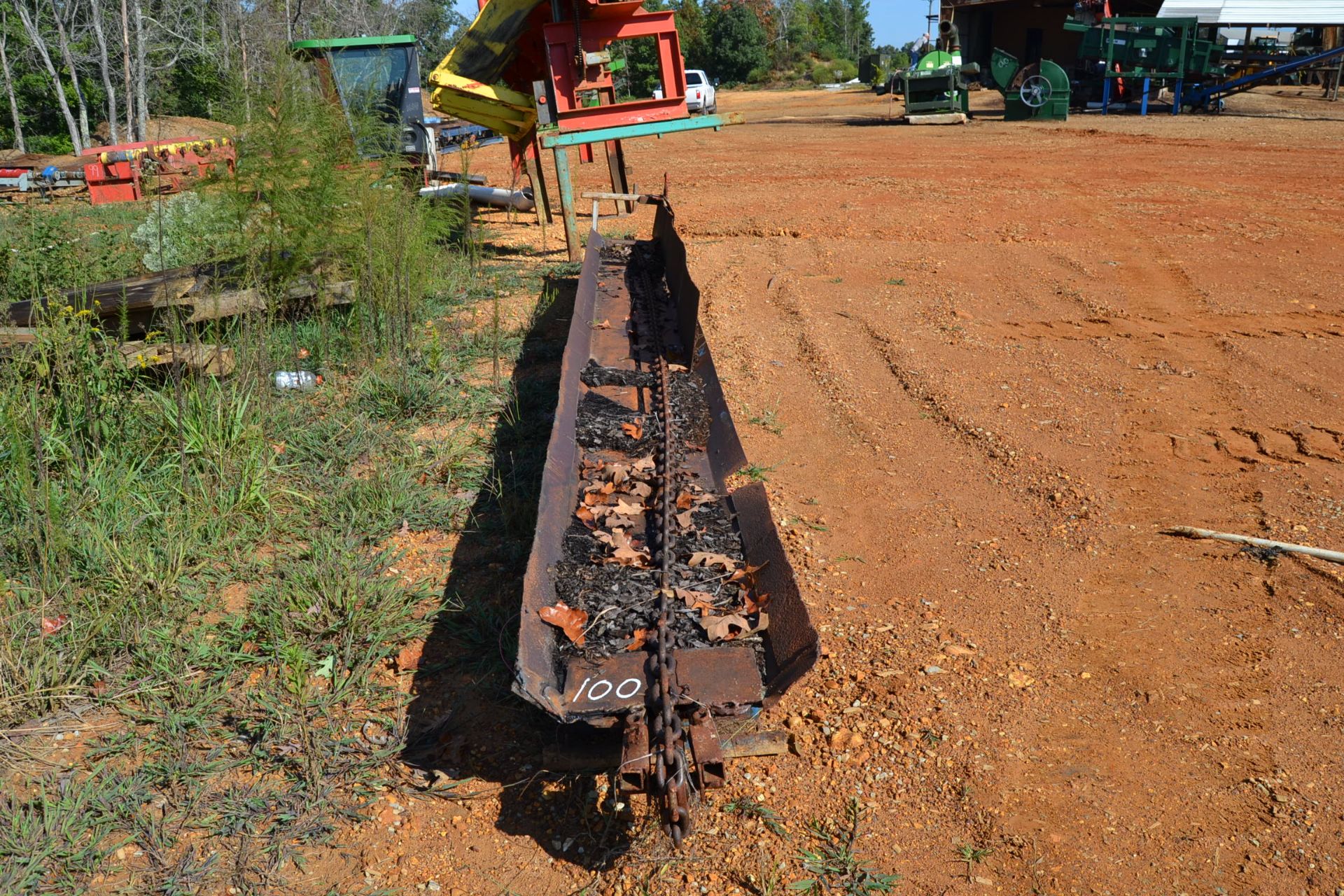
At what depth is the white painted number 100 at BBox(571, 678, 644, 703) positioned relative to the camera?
3178 mm

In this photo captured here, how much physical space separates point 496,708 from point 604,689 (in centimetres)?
45

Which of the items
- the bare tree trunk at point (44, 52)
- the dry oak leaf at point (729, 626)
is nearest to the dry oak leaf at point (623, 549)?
the dry oak leaf at point (729, 626)

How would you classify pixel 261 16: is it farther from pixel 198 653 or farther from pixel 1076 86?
pixel 198 653

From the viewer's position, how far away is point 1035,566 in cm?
419

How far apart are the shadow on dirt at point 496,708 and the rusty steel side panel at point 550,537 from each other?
0.56 ft

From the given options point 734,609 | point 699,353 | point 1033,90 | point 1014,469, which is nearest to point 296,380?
point 699,353

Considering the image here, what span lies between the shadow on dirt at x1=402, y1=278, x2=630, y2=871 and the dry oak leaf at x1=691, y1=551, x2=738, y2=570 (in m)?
0.71

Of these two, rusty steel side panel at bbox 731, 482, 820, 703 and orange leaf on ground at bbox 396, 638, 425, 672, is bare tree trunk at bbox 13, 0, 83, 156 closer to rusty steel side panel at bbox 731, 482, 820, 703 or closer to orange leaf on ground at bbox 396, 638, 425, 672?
orange leaf on ground at bbox 396, 638, 425, 672

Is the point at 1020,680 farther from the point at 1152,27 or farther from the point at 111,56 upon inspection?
the point at 111,56

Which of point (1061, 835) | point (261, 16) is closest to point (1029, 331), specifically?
point (1061, 835)

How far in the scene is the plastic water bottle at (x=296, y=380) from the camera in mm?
5824

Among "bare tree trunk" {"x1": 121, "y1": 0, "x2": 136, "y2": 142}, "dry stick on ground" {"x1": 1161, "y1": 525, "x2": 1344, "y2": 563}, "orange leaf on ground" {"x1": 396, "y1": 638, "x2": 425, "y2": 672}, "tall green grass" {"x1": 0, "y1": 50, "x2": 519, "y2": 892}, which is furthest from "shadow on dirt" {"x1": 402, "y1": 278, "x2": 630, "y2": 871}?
"bare tree trunk" {"x1": 121, "y1": 0, "x2": 136, "y2": 142}

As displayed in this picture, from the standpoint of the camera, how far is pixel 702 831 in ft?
9.46

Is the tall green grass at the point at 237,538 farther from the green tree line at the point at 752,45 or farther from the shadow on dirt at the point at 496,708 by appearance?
the green tree line at the point at 752,45
